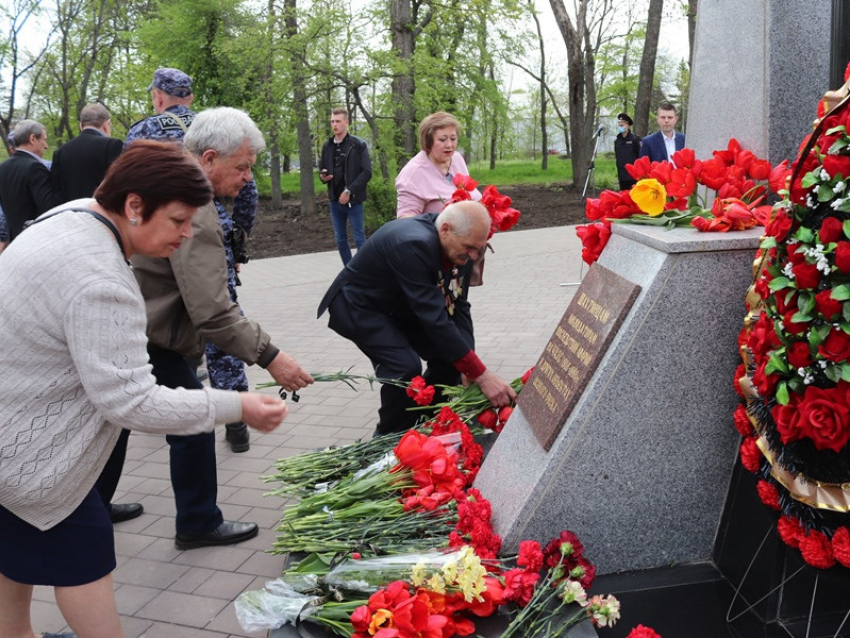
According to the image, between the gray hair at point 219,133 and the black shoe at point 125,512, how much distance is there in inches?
69.0

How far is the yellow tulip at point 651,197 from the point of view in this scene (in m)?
3.05

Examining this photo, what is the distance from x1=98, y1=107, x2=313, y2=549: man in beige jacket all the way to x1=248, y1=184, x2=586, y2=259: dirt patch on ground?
10.2 meters

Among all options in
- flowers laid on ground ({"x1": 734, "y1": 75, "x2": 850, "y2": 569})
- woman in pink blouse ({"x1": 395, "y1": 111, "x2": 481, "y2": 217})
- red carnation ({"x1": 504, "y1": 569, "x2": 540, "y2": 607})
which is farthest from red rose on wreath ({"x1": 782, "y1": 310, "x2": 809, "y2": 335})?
woman in pink blouse ({"x1": 395, "y1": 111, "x2": 481, "y2": 217})

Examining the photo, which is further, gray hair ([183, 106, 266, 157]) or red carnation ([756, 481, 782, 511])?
gray hair ([183, 106, 266, 157])

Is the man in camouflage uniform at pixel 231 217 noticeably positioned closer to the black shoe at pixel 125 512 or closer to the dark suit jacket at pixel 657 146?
the black shoe at pixel 125 512

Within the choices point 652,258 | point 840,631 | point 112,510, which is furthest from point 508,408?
point 112,510

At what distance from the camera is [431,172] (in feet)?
19.2

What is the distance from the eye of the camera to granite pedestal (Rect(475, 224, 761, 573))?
2684mm

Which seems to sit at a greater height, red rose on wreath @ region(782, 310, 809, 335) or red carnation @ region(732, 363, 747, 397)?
red rose on wreath @ region(782, 310, 809, 335)

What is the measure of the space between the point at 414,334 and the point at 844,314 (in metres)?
2.64

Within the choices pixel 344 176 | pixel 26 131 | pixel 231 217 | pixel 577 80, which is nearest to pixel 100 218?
pixel 231 217

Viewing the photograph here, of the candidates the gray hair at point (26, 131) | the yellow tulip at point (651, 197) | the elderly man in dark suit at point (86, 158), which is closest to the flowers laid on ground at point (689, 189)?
the yellow tulip at point (651, 197)

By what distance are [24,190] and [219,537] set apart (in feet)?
12.4

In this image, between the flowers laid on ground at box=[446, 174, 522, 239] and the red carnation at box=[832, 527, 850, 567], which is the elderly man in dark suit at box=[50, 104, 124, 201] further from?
the red carnation at box=[832, 527, 850, 567]
